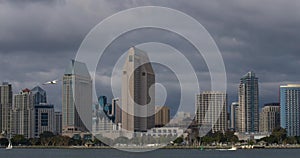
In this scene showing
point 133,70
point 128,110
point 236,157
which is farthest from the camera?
point 128,110

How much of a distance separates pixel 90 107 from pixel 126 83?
51.6 metres

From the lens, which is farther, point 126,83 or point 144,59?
point 126,83

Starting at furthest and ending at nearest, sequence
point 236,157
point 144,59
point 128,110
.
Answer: point 128,110 < point 236,157 < point 144,59

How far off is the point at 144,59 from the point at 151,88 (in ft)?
30.6

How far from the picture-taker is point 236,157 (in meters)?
152

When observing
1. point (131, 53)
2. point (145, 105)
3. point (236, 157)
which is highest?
point (131, 53)

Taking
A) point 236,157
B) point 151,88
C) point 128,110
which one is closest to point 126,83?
point 151,88

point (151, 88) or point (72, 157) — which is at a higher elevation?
point (151, 88)

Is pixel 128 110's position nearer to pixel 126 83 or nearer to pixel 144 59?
pixel 126 83

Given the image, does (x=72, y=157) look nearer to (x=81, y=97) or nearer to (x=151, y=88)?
(x=151, y=88)

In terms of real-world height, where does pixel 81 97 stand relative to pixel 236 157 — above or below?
above

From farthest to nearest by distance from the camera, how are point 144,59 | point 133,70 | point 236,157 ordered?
point 236,157
point 133,70
point 144,59

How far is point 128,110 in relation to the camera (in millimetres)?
187125

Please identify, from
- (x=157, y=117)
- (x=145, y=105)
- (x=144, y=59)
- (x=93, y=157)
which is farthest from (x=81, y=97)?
(x=144, y=59)
